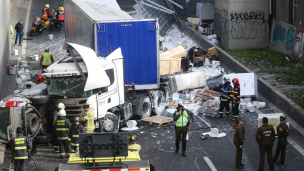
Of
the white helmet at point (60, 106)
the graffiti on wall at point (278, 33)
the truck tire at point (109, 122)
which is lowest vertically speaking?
the truck tire at point (109, 122)

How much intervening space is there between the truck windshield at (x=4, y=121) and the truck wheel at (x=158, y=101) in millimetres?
5758

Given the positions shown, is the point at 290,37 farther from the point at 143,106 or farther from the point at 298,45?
the point at 143,106

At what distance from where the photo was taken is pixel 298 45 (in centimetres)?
2172

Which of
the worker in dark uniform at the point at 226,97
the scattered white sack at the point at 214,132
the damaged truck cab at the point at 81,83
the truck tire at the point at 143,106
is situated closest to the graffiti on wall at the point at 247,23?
→ the worker in dark uniform at the point at 226,97

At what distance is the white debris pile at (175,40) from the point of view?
90.3ft

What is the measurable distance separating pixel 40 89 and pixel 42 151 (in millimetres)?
2003

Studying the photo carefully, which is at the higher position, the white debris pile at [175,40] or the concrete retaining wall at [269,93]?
the white debris pile at [175,40]

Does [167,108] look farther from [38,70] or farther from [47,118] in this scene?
[38,70]

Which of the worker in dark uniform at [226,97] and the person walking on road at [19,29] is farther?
the person walking on road at [19,29]

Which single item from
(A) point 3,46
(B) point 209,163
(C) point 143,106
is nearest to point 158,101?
(C) point 143,106

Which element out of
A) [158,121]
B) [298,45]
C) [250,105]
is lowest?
[158,121]

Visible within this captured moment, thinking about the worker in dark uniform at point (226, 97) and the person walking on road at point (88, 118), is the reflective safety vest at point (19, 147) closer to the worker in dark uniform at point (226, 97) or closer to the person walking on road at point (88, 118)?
the person walking on road at point (88, 118)

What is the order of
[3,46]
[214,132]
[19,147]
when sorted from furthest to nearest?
[3,46], [214,132], [19,147]

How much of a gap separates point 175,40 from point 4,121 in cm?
1775
